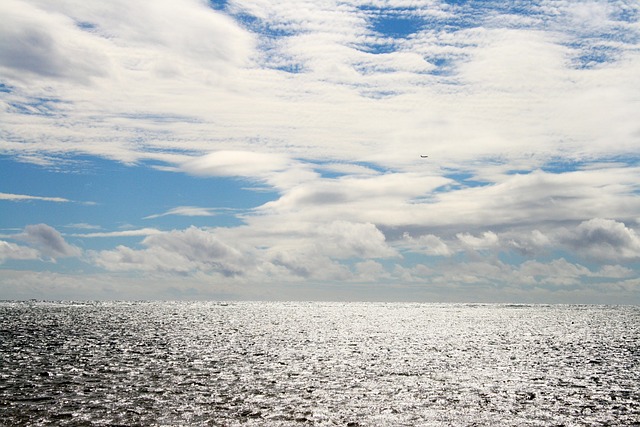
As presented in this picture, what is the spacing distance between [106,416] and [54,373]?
966 inches

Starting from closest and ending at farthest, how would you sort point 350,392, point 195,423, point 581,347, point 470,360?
1. point 195,423
2. point 350,392
3. point 470,360
4. point 581,347

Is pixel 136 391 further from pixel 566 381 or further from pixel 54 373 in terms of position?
pixel 566 381

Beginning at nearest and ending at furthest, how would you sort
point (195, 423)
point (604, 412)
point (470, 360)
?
point (195, 423) < point (604, 412) < point (470, 360)

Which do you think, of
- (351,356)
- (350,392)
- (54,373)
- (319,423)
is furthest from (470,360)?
(54,373)

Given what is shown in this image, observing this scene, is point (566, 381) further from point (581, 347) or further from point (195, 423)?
point (581, 347)

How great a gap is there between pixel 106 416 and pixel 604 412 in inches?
1481

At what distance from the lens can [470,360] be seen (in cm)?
8525

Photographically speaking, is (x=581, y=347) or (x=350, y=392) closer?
(x=350, y=392)

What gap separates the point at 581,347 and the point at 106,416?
3740 inches

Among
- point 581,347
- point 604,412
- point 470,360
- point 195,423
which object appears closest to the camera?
point 195,423

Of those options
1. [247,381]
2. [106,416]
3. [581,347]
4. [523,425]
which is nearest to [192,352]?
[247,381]

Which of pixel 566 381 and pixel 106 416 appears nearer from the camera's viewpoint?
pixel 106 416

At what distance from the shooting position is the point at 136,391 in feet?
173

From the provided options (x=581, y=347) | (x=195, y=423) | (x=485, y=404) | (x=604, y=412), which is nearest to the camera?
(x=195, y=423)
